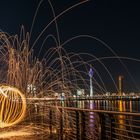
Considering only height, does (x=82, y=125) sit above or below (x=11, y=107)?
below

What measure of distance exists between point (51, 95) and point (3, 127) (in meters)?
6.67

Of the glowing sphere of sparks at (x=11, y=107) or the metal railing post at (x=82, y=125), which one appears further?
the glowing sphere of sparks at (x=11, y=107)

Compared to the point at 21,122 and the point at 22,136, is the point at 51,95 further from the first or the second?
the point at 22,136

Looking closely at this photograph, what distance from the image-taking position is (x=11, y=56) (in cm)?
1923

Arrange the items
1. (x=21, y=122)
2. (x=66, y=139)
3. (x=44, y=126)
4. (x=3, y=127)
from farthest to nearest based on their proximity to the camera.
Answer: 1. (x=21, y=122)
2. (x=3, y=127)
3. (x=44, y=126)
4. (x=66, y=139)

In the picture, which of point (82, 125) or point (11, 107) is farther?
point (11, 107)

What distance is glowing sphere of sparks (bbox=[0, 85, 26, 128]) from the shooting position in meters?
14.1

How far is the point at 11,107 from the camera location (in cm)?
1512

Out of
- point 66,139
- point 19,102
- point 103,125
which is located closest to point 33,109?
point 19,102

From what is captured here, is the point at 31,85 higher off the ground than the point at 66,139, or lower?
higher

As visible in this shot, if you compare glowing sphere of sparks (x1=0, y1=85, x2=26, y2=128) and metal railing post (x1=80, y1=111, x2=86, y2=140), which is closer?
metal railing post (x1=80, y1=111, x2=86, y2=140)

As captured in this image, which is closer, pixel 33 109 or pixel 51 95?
pixel 33 109

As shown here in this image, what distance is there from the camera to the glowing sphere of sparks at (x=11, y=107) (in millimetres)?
14070

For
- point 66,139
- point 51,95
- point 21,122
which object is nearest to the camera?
point 66,139
